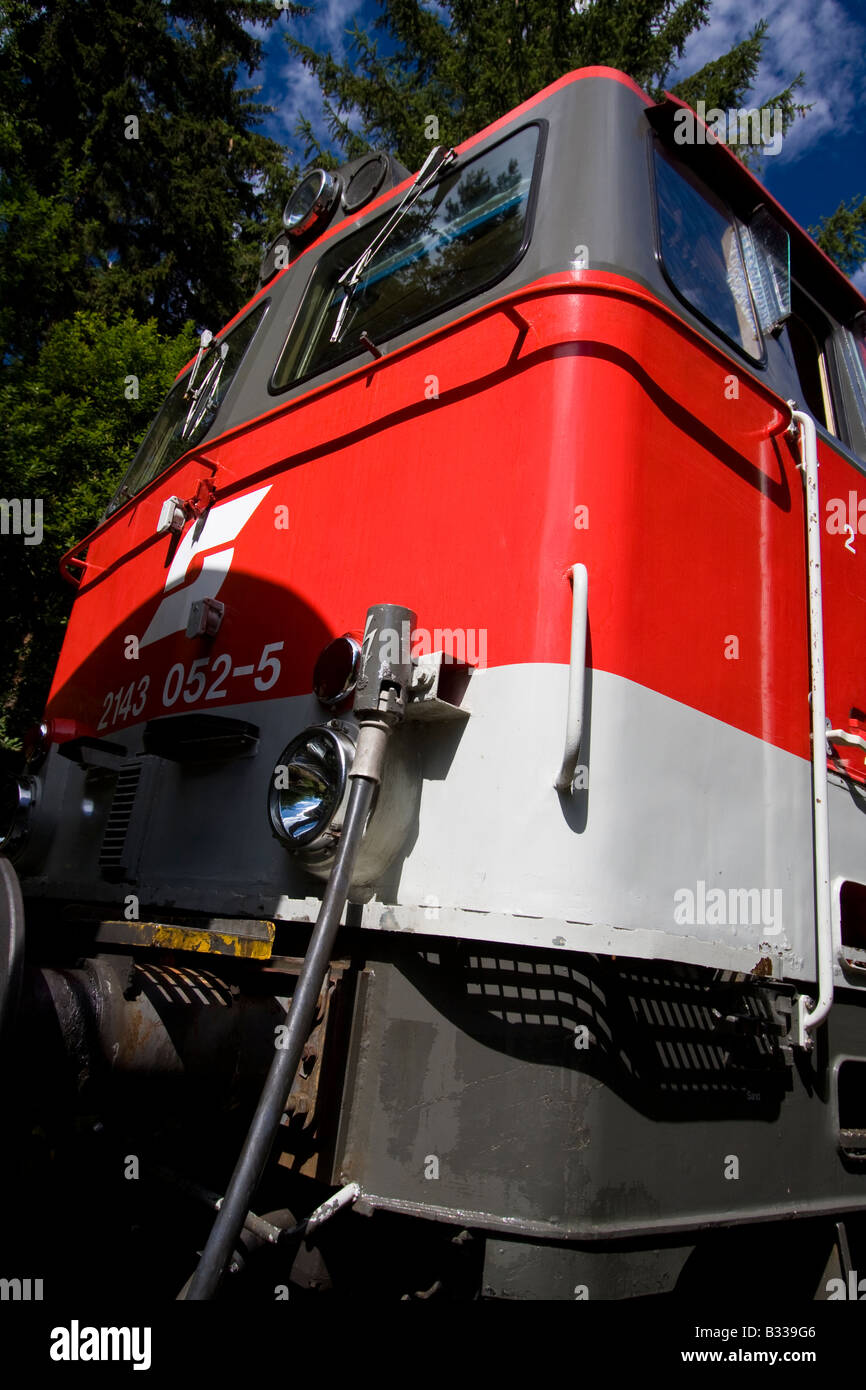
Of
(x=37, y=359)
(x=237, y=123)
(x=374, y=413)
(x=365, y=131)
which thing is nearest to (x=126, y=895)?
A: (x=374, y=413)

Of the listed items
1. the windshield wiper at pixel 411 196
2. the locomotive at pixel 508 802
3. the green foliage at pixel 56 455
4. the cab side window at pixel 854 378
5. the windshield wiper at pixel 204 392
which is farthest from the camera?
the green foliage at pixel 56 455

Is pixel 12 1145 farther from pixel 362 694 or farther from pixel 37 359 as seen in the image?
pixel 37 359

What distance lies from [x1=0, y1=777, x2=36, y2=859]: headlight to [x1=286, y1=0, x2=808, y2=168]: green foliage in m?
11.5

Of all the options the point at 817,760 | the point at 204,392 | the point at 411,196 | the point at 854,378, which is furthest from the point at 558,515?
the point at 204,392

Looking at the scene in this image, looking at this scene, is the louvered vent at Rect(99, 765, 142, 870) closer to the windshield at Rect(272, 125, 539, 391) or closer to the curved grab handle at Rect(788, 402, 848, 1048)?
the windshield at Rect(272, 125, 539, 391)

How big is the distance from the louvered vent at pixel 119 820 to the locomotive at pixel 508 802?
0.05ft

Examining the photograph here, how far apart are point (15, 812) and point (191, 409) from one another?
1944 millimetres

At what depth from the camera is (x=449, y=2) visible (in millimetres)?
12609

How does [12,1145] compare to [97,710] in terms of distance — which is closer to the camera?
[12,1145]

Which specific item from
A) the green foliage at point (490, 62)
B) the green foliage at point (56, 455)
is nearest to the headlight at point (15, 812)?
the green foliage at point (56, 455)

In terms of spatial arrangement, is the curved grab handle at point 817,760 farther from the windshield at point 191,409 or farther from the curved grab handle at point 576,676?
the windshield at point 191,409

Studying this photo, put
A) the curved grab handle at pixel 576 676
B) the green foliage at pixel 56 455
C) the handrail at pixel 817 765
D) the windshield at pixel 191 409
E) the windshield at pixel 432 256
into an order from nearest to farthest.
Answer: the curved grab handle at pixel 576 676, the handrail at pixel 817 765, the windshield at pixel 432 256, the windshield at pixel 191 409, the green foliage at pixel 56 455

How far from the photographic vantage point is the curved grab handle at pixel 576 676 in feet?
5.62
